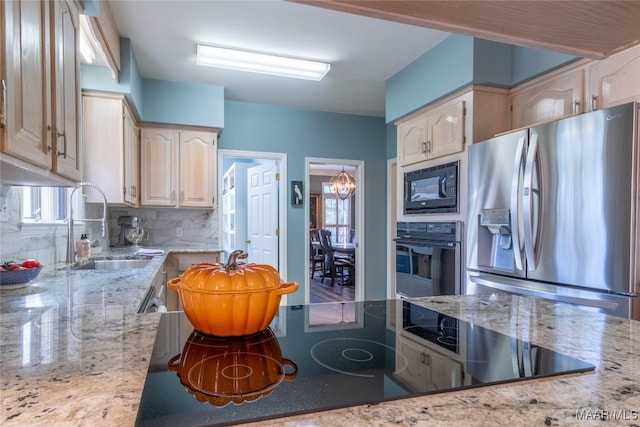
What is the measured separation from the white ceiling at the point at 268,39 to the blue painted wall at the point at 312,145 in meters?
0.49

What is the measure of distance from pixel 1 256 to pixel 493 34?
2093 millimetres

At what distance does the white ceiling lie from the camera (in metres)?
2.35

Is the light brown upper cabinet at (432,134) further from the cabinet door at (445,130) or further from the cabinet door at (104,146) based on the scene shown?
the cabinet door at (104,146)

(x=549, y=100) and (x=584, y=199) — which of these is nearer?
(x=584, y=199)

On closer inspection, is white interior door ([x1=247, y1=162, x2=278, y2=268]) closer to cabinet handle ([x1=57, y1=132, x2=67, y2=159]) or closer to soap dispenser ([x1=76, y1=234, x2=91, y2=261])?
soap dispenser ([x1=76, y1=234, x2=91, y2=261])

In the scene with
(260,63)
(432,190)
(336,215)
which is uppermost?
(260,63)

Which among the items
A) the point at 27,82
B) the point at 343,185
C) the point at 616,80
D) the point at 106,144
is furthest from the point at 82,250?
the point at 343,185

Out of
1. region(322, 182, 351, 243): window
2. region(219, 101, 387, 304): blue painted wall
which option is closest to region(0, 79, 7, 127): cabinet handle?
region(219, 101, 387, 304): blue painted wall

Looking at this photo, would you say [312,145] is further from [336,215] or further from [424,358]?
[336,215]

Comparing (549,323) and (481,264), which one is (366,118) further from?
(549,323)

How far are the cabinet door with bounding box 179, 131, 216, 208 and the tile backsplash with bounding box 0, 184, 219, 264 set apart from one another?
0.34m

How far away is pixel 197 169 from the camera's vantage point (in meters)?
3.73

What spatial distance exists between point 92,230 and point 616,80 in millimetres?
3812

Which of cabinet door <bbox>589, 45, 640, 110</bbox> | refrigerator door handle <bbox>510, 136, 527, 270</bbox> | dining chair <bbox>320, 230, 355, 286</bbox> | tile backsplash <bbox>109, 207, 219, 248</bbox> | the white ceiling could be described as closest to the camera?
cabinet door <bbox>589, 45, 640, 110</bbox>
